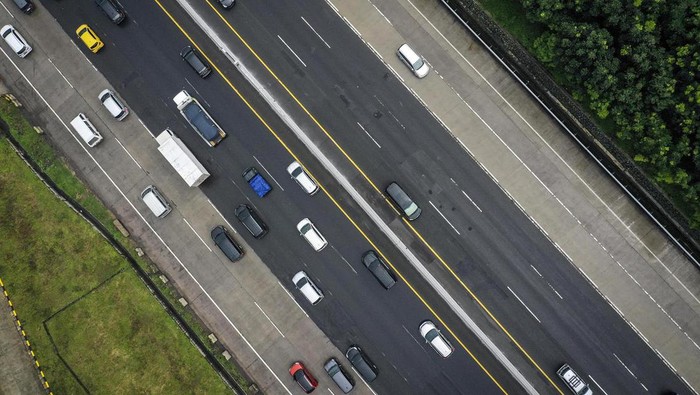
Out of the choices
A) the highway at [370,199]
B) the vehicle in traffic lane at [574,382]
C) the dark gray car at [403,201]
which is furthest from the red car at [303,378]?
the vehicle in traffic lane at [574,382]

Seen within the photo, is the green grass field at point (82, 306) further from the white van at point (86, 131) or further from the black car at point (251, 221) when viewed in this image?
the black car at point (251, 221)

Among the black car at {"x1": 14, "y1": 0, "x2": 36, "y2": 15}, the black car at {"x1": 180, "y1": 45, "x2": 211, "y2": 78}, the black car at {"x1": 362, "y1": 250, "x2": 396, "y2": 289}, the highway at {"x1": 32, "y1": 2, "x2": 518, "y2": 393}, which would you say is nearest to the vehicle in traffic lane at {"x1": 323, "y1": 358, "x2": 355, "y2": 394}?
the highway at {"x1": 32, "y1": 2, "x2": 518, "y2": 393}

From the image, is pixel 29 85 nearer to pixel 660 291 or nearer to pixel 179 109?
pixel 179 109

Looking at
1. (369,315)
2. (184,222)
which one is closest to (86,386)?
(184,222)

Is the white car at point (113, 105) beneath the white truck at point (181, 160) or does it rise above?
above

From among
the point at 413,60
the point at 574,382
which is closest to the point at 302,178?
the point at 413,60
